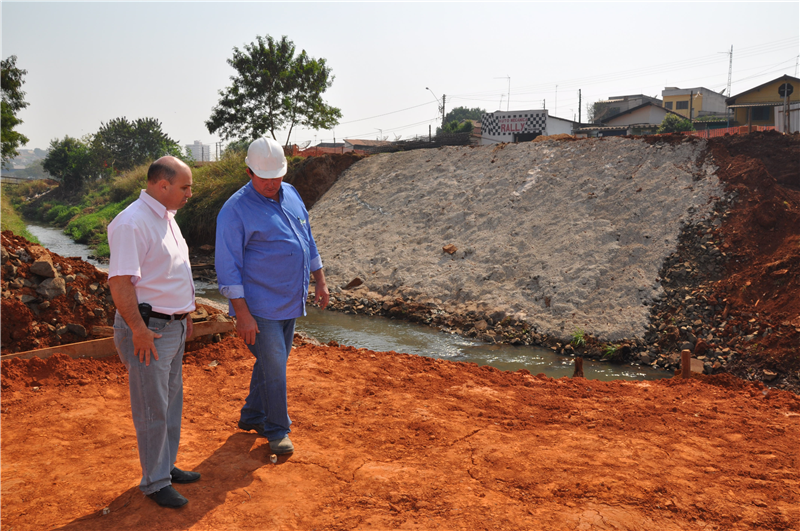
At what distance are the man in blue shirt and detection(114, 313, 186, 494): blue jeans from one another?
1.77 feet

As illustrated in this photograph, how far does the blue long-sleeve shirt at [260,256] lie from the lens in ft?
10.9

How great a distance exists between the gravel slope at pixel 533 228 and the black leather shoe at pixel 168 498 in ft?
25.0

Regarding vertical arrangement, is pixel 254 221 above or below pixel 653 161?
below

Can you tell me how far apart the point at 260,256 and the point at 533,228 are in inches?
409

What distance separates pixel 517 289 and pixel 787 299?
175 inches

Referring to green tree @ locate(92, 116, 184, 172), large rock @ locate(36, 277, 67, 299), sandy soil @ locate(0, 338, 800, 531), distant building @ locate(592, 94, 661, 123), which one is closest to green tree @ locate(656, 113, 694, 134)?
distant building @ locate(592, 94, 661, 123)

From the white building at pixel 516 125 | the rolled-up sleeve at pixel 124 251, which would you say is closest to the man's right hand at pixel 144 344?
the rolled-up sleeve at pixel 124 251

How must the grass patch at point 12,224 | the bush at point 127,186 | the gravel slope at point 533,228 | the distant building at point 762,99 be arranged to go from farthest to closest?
the bush at point 127,186 < the distant building at point 762,99 < the grass patch at point 12,224 < the gravel slope at point 533,228

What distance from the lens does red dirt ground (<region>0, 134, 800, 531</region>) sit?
285 cm

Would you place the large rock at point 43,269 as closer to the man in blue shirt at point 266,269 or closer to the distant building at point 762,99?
the man in blue shirt at point 266,269

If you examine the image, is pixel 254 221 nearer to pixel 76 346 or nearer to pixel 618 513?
pixel 618 513

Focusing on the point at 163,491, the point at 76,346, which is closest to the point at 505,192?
the point at 76,346

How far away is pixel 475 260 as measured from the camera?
1252 cm

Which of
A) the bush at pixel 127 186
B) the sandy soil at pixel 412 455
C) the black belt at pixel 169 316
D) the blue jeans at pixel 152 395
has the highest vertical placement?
the bush at pixel 127 186
